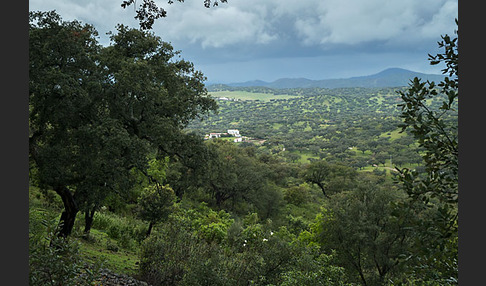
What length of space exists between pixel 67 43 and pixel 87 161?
3.52 meters

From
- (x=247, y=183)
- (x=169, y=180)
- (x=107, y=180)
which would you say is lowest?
(x=247, y=183)

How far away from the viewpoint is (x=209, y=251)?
404 inches

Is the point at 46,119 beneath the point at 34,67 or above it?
beneath

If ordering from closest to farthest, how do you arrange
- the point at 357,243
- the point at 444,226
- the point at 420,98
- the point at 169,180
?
1. the point at 444,226
2. the point at 420,98
3. the point at 357,243
4. the point at 169,180

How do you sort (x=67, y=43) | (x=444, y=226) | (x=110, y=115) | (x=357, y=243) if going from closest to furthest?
1. (x=444, y=226)
2. (x=67, y=43)
3. (x=110, y=115)
4. (x=357, y=243)

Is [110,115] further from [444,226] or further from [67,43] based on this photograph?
[444,226]

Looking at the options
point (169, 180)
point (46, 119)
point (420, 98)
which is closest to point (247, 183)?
point (169, 180)

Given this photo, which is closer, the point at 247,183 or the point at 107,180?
the point at 107,180

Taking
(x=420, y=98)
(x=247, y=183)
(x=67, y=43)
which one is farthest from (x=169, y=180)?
(x=420, y=98)

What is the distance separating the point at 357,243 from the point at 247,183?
21.8 metres

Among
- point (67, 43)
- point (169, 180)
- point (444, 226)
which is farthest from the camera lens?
point (169, 180)

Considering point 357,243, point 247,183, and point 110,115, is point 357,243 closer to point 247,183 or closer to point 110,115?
point 110,115

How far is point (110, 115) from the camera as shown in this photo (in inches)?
390

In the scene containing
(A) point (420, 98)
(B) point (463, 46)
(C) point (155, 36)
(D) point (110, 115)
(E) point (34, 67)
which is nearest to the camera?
(B) point (463, 46)
